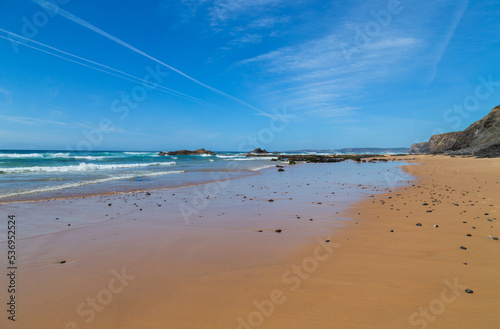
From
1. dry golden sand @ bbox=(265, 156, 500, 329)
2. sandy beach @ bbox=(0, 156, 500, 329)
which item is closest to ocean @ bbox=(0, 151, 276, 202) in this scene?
sandy beach @ bbox=(0, 156, 500, 329)

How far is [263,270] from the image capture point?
165 inches

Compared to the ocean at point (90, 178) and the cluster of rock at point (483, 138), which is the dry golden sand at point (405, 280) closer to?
the ocean at point (90, 178)

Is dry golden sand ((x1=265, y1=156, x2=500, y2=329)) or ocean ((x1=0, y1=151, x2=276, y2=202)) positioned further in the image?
ocean ((x1=0, y1=151, x2=276, y2=202))

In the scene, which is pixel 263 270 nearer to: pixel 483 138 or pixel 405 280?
pixel 405 280

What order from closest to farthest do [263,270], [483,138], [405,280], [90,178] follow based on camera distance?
1. [405,280]
2. [263,270]
3. [90,178]
4. [483,138]

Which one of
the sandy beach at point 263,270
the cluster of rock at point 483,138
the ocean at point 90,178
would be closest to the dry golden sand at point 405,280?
the sandy beach at point 263,270

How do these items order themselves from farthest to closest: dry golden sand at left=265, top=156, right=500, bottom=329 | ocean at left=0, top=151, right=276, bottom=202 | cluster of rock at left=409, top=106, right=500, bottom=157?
cluster of rock at left=409, top=106, right=500, bottom=157 < ocean at left=0, top=151, right=276, bottom=202 < dry golden sand at left=265, top=156, right=500, bottom=329

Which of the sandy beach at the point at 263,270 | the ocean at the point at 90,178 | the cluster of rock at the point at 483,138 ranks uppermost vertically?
the cluster of rock at the point at 483,138

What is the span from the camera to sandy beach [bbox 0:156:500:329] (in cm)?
300

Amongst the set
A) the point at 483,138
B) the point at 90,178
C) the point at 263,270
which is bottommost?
the point at 90,178

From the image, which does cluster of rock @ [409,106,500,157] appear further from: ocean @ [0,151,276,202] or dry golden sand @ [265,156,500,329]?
dry golden sand @ [265,156,500,329]

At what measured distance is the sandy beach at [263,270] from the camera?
3002 mm

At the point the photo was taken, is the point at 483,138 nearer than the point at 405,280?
No

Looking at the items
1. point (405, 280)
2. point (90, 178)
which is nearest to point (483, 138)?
point (405, 280)
